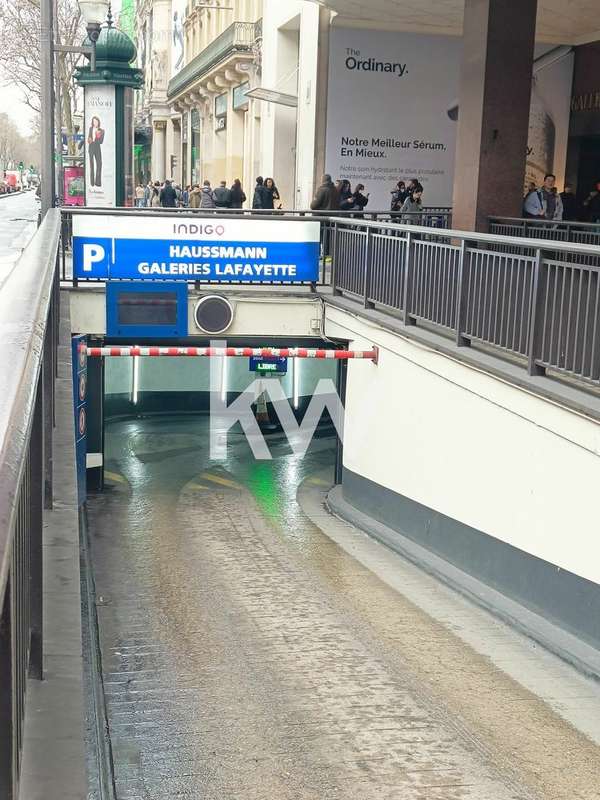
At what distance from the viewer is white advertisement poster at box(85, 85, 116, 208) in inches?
802

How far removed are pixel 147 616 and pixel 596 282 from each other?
5007mm

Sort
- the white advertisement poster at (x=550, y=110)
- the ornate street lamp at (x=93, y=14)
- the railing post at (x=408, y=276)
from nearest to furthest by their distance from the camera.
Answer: the railing post at (x=408, y=276), the ornate street lamp at (x=93, y=14), the white advertisement poster at (x=550, y=110)

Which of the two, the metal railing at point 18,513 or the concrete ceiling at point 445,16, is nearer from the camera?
the metal railing at point 18,513

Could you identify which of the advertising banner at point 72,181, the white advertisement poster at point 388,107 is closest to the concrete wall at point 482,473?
the white advertisement poster at point 388,107

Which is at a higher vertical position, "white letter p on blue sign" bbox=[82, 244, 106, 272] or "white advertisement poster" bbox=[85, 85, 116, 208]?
"white advertisement poster" bbox=[85, 85, 116, 208]

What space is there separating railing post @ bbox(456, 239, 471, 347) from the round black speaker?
210 inches

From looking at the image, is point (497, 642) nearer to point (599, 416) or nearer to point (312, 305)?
point (599, 416)

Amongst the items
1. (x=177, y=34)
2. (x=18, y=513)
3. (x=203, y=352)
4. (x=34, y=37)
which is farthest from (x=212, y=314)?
(x=34, y=37)

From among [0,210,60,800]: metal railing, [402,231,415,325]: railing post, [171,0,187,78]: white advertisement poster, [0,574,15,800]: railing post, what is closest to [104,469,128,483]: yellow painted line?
[402,231,415,325]: railing post

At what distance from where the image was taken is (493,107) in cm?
1495

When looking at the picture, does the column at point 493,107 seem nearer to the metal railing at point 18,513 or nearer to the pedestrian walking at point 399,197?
the pedestrian walking at point 399,197

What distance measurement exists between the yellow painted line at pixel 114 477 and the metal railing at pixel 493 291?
5.62 metres

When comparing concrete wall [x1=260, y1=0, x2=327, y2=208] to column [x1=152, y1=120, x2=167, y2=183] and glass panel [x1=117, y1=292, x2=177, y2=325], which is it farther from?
column [x1=152, y1=120, x2=167, y2=183]

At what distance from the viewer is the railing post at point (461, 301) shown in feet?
36.0
